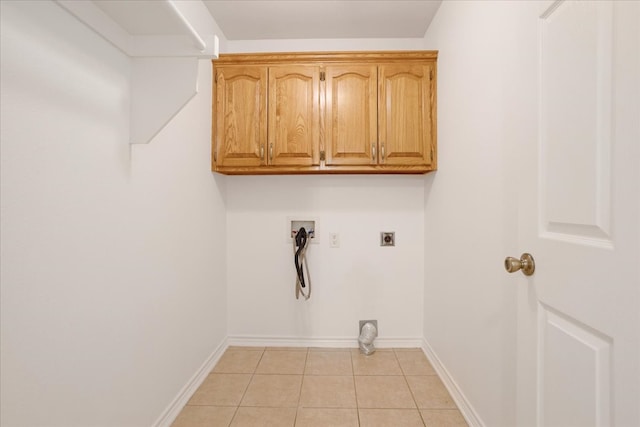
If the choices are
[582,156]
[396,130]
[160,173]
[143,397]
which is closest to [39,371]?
[143,397]

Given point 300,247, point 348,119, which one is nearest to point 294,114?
point 348,119

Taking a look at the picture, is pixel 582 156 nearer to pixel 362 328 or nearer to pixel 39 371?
pixel 39 371

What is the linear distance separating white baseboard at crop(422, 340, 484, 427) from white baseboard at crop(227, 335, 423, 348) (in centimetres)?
18

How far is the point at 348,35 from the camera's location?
88.6 inches

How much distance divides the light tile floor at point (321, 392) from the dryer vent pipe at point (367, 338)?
0.06 m

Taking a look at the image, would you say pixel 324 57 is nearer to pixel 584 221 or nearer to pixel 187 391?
pixel 584 221

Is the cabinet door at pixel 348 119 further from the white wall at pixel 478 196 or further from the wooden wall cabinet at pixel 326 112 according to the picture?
the white wall at pixel 478 196

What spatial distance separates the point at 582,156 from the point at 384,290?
1821 mm

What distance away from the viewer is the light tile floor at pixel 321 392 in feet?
5.09

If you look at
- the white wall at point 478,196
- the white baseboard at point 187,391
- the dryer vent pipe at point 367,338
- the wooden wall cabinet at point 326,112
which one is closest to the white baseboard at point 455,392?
the white wall at point 478,196

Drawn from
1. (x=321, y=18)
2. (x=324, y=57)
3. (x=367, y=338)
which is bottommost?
(x=367, y=338)

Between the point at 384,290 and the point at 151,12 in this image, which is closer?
the point at 151,12

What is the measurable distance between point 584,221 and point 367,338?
5.94 feet

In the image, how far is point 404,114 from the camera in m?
2.05
